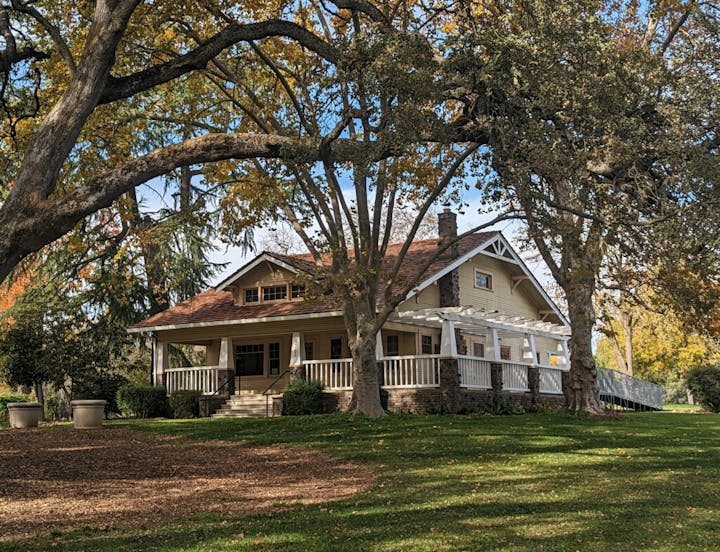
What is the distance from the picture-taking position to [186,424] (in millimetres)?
21516

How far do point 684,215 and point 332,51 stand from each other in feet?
18.7

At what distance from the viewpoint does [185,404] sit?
27.1m

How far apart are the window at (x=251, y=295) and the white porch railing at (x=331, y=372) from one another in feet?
14.0

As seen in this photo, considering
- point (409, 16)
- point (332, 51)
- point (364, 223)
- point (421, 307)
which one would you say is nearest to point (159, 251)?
point (421, 307)

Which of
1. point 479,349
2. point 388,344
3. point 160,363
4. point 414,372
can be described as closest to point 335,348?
point 388,344

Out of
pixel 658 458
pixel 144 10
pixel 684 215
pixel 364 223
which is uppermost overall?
pixel 144 10

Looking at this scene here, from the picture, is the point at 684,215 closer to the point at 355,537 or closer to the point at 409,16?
the point at 355,537

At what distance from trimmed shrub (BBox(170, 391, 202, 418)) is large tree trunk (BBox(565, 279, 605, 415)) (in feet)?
42.1

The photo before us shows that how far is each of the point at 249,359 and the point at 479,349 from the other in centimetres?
918

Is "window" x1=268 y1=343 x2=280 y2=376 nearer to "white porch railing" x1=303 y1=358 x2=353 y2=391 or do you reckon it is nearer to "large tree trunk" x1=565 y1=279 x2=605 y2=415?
"white porch railing" x1=303 y1=358 x2=353 y2=391

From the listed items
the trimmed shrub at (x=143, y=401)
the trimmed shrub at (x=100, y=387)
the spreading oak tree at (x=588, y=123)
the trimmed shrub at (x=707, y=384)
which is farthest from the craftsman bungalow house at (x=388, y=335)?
the spreading oak tree at (x=588, y=123)

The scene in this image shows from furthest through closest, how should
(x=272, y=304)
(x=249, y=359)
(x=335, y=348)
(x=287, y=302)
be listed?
(x=249, y=359)
(x=335, y=348)
(x=272, y=304)
(x=287, y=302)

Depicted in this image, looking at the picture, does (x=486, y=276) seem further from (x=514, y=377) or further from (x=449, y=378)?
(x=449, y=378)

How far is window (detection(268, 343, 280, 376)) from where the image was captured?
29984 millimetres
